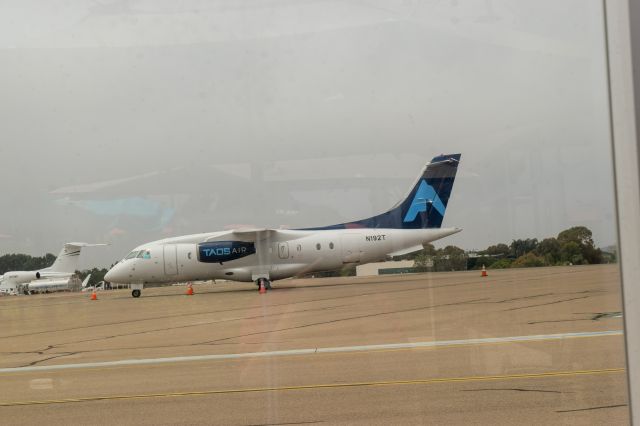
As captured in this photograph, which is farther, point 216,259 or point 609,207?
point 216,259

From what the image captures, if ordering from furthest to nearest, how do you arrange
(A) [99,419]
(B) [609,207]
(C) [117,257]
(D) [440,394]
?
1. (D) [440,394]
2. (A) [99,419]
3. (C) [117,257]
4. (B) [609,207]

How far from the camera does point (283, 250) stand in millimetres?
2174

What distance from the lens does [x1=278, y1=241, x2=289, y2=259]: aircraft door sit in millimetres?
2143

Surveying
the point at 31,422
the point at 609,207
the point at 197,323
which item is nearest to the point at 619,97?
the point at 609,207

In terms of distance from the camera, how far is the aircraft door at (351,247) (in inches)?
84.3

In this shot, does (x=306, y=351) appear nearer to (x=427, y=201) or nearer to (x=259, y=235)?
(x=259, y=235)

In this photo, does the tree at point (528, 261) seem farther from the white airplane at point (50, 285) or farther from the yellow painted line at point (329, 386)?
the white airplane at point (50, 285)

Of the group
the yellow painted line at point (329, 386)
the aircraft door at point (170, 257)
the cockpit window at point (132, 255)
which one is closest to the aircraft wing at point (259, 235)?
the aircraft door at point (170, 257)

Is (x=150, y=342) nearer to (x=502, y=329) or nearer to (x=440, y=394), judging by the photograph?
(x=440, y=394)

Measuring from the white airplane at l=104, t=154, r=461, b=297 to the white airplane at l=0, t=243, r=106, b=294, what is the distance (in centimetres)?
16

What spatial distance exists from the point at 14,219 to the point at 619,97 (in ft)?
5.96

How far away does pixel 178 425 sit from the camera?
78.5 inches

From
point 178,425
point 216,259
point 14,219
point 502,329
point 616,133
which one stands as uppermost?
point 616,133

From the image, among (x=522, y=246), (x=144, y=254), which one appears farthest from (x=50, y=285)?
(x=522, y=246)
